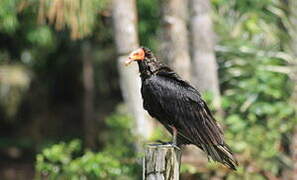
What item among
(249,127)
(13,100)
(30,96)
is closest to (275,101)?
(249,127)

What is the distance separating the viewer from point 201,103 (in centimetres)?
506

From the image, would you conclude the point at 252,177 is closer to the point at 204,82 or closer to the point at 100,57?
the point at 204,82

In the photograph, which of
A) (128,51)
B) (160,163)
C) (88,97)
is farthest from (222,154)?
(88,97)

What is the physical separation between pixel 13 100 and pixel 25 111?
3010 mm

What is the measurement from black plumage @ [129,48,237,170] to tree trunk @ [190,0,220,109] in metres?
3.28

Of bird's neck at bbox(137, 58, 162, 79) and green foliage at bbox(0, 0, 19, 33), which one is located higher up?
green foliage at bbox(0, 0, 19, 33)

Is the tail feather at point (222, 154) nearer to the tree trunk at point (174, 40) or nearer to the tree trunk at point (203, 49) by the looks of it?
the tree trunk at point (174, 40)

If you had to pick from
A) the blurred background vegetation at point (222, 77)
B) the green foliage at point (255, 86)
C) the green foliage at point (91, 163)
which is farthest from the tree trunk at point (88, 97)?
the green foliage at point (91, 163)

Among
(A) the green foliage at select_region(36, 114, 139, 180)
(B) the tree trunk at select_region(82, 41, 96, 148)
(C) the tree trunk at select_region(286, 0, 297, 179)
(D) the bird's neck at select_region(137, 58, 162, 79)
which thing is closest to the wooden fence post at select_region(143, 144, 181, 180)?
(D) the bird's neck at select_region(137, 58, 162, 79)

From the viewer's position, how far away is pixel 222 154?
182 inches

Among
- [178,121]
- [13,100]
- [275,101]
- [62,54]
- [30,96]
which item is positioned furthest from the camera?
[30,96]

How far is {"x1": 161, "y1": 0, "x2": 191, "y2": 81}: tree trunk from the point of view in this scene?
823 cm

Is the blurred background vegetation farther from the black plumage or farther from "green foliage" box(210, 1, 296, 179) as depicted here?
the black plumage

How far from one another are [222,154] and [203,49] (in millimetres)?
4042
